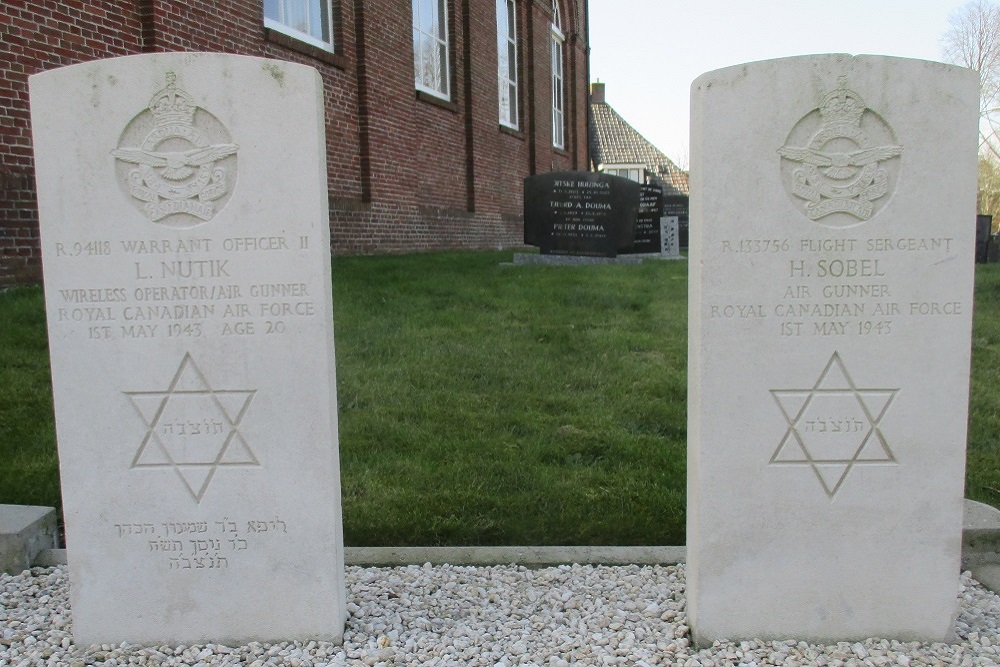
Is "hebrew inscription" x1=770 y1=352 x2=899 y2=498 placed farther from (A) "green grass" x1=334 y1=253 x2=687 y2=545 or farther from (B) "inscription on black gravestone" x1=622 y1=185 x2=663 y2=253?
(B) "inscription on black gravestone" x1=622 y1=185 x2=663 y2=253

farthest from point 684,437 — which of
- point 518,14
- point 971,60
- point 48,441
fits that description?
point 971,60

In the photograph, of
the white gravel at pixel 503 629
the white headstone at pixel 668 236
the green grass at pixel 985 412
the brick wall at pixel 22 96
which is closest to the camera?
the white gravel at pixel 503 629

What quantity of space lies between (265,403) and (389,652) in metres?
1.02

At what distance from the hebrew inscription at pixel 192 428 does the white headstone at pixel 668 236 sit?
1292 centimetres

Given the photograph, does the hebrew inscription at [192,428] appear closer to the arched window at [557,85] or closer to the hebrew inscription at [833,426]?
the hebrew inscription at [833,426]

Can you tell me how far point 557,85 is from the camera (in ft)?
77.3

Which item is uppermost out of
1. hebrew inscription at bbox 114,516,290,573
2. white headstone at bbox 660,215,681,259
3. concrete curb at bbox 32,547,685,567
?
white headstone at bbox 660,215,681,259

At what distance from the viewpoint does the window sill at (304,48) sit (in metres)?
9.99

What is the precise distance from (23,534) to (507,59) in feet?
57.4

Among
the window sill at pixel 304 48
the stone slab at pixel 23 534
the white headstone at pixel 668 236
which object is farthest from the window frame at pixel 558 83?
the stone slab at pixel 23 534

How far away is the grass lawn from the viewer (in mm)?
3922

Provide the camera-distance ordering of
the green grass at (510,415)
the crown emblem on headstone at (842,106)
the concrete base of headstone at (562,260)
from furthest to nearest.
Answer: the concrete base of headstone at (562,260) → the green grass at (510,415) → the crown emblem on headstone at (842,106)

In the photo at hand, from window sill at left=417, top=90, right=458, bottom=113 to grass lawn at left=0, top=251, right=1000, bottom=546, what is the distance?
6965 millimetres

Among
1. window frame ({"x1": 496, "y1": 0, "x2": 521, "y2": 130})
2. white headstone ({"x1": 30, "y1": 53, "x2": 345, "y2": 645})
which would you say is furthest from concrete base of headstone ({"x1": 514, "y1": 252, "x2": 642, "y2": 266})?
white headstone ({"x1": 30, "y1": 53, "x2": 345, "y2": 645})
